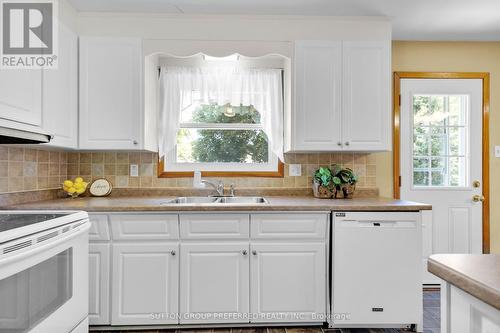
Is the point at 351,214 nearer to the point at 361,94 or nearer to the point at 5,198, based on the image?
the point at 361,94

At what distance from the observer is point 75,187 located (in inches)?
98.5

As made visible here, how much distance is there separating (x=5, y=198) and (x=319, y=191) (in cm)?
223

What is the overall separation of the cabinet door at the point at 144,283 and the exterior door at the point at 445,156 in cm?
218

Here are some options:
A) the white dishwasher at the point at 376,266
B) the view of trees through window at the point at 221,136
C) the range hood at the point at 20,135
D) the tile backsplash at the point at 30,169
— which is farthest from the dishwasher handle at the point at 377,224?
the tile backsplash at the point at 30,169

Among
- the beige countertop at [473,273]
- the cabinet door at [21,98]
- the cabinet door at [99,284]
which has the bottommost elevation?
the cabinet door at [99,284]

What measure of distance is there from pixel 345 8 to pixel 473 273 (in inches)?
87.0

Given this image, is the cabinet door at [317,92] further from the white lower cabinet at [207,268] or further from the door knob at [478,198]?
the door knob at [478,198]

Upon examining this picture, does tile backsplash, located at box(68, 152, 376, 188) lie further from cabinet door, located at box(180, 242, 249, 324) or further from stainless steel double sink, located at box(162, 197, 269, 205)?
cabinet door, located at box(180, 242, 249, 324)

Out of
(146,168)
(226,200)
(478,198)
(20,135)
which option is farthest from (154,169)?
(478,198)

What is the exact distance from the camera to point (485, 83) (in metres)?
2.92

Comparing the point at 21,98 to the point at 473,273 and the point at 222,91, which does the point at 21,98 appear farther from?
the point at 473,273

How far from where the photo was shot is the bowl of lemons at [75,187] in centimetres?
248

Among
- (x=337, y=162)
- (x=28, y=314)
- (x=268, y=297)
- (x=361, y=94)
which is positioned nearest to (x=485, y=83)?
(x=361, y=94)

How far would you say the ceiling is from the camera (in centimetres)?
228
